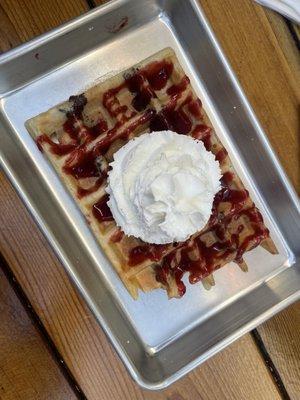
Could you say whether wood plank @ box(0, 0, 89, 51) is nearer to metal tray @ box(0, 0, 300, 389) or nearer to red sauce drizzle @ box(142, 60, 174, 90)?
metal tray @ box(0, 0, 300, 389)

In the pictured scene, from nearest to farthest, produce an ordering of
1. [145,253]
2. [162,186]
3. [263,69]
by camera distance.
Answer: [162,186], [145,253], [263,69]

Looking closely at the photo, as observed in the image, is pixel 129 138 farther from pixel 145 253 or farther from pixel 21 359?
pixel 21 359

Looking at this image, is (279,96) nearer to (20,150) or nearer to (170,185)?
(170,185)

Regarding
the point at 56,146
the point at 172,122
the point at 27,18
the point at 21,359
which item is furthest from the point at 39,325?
the point at 27,18

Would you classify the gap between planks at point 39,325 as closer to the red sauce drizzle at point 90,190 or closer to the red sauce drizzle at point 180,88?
the red sauce drizzle at point 90,190

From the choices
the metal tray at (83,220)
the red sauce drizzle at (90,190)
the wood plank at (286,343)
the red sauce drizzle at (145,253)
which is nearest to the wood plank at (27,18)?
the metal tray at (83,220)

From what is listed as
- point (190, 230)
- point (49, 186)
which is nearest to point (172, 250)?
point (190, 230)
